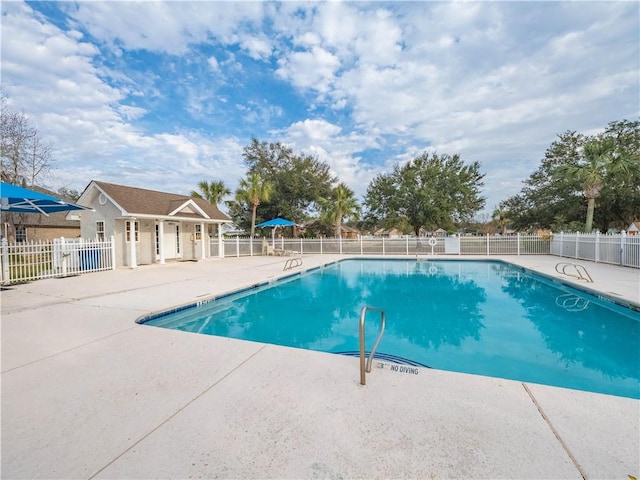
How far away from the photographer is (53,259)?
35.4 ft

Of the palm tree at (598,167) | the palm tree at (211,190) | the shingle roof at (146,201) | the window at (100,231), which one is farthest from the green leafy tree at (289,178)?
the palm tree at (598,167)

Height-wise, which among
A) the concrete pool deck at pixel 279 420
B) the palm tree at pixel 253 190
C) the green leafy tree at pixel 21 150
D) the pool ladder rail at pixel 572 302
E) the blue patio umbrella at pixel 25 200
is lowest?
the pool ladder rail at pixel 572 302

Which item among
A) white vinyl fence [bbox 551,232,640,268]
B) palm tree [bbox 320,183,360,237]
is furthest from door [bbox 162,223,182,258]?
white vinyl fence [bbox 551,232,640,268]

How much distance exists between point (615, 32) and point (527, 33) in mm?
2848

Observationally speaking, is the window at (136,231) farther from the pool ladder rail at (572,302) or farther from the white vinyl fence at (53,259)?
the pool ladder rail at (572,302)

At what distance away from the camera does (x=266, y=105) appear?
19.5 m

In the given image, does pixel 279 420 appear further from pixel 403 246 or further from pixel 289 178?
pixel 289 178

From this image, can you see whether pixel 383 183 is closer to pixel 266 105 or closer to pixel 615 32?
pixel 266 105

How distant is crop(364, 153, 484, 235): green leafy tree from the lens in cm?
2588

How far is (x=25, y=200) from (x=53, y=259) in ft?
11.4

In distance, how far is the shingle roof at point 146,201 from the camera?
553 inches

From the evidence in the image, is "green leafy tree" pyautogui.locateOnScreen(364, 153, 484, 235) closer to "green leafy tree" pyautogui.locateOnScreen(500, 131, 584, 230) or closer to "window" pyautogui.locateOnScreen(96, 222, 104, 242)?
"green leafy tree" pyautogui.locateOnScreen(500, 131, 584, 230)

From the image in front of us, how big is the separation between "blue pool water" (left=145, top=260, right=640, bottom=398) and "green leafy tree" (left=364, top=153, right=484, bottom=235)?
15263 millimetres

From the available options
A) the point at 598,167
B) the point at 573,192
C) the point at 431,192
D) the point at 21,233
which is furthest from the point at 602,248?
the point at 21,233
